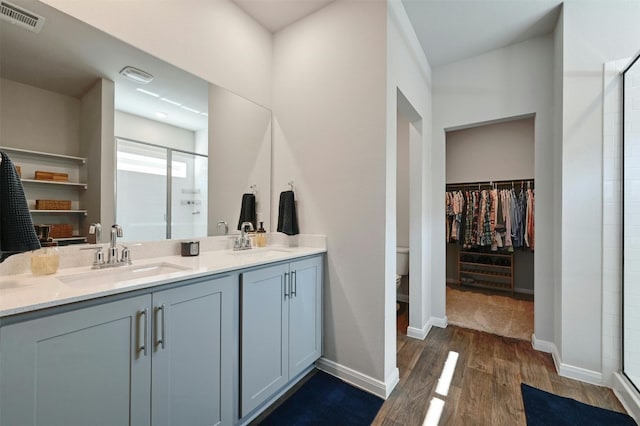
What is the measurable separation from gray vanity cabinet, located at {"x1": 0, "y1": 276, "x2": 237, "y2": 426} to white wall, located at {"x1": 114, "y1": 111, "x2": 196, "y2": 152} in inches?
40.5

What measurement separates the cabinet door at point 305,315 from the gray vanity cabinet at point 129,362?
1.52ft

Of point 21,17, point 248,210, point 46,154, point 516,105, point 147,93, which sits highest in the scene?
point 516,105

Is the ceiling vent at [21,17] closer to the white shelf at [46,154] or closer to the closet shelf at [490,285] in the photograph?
the white shelf at [46,154]

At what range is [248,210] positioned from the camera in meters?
2.26

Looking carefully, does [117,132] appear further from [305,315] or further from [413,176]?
[413,176]

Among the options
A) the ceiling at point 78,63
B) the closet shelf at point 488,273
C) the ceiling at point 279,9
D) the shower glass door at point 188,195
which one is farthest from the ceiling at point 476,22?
the closet shelf at point 488,273

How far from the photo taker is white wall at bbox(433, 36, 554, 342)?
237cm

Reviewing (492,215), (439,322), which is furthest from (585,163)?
(492,215)

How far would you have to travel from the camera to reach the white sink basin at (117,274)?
119cm

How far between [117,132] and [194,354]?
4.22 feet

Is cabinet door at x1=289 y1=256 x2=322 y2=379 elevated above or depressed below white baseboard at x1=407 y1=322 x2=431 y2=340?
above

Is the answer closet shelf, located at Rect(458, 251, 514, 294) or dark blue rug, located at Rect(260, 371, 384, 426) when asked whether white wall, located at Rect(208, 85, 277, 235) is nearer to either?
dark blue rug, located at Rect(260, 371, 384, 426)

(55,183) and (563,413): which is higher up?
(55,183)

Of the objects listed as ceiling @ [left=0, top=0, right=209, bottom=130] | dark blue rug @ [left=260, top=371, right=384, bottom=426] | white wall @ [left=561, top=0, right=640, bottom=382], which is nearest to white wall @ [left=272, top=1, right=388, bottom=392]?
dark blue rug @ [left=260, top=371, right=384, bottom=426]
